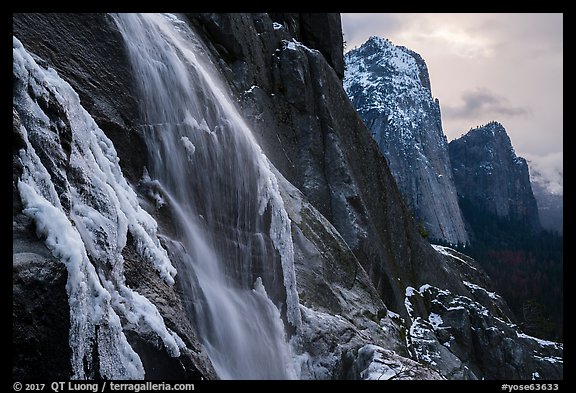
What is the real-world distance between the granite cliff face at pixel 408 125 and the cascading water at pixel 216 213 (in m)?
140

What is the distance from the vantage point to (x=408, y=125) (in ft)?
579

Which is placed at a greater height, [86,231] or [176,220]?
[176,220]

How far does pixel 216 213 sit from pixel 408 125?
549 ft

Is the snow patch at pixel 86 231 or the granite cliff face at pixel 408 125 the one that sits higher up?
the granite cliff face at pixel 408 125

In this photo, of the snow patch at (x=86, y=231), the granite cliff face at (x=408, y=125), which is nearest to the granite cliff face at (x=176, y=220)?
the snow patch at (x=86, y=231)

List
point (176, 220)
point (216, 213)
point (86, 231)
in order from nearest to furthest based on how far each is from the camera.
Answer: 1. point (86, 231)
2. point (176, 220)
3. point (216, 213)

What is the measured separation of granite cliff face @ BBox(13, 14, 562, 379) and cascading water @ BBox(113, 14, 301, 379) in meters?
0.10

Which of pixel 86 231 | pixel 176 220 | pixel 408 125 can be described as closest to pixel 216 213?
pixel 176 220

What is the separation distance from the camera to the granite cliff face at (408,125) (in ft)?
534

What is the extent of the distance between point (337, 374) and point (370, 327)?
5.28 meters

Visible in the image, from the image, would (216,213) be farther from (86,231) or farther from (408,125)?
(408,125)

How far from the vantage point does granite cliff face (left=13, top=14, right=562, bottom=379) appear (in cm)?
731

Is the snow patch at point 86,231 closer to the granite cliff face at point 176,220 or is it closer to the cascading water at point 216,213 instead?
the granite cliff face at point 176,220

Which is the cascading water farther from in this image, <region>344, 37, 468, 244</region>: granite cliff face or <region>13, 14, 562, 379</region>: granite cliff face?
<region>344, 37, 468, 244</region>: granite cliff face
